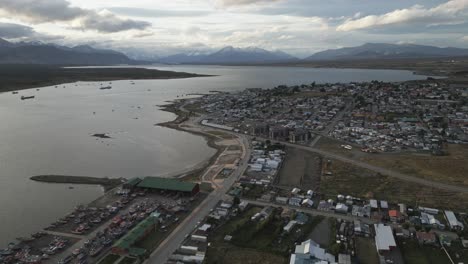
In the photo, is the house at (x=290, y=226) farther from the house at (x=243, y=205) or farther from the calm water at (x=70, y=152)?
the calm water at (x=70, y=152)

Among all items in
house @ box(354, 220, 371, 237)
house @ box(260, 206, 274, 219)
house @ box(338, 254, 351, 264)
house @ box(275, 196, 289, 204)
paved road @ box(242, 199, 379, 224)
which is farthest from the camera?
house @ box(275, 196, 289, 204)

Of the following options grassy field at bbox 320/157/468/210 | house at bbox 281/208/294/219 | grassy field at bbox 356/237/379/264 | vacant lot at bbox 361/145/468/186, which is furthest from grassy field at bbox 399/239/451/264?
vacant lot at bbox 361/145/468/186

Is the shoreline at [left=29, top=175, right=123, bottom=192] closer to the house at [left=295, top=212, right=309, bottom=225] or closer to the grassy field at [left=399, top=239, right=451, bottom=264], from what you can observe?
the house at [left=295, top=212, right=309, bottom=225]

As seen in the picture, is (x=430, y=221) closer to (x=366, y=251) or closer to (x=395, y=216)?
(x=395, y=216)

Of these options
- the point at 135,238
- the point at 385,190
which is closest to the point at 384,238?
the point at 385,190

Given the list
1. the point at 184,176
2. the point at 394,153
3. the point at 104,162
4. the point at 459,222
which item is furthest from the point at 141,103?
the point at 459,222

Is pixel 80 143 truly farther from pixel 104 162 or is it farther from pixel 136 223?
pixel 136 223

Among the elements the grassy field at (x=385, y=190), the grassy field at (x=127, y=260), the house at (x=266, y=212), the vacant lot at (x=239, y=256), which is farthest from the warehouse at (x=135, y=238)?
the grassy field at (x=385, y=190)
